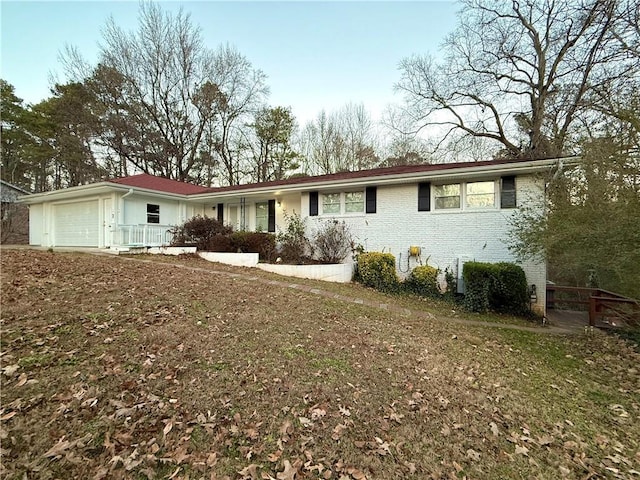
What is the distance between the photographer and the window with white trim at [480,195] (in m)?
8.58

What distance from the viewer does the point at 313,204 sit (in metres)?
11.4

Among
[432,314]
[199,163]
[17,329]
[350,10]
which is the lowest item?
[432,314]

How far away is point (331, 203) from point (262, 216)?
13.3ft

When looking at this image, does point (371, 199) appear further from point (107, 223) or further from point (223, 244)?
point (107, 223)

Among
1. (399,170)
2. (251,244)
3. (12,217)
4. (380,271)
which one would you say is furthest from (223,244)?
(12,217)

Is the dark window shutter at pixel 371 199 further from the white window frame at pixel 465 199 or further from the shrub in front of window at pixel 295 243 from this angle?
the shrub in front of window at pixel 295 243

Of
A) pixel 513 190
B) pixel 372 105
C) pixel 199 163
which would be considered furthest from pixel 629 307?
pixel 199 163

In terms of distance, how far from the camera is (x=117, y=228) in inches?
444

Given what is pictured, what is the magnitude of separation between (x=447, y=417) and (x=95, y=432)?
3080mm

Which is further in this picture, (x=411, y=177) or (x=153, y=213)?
(x=153, y=213)

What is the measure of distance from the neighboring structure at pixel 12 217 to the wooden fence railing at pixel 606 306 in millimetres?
26295

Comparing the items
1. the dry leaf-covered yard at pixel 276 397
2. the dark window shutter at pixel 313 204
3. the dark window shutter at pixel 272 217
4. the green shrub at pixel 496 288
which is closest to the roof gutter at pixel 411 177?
the dark window shutter at pixel 313 204

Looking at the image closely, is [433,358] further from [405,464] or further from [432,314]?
[432,314]

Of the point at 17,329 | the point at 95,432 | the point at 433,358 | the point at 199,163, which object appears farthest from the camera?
the point at 199,163
